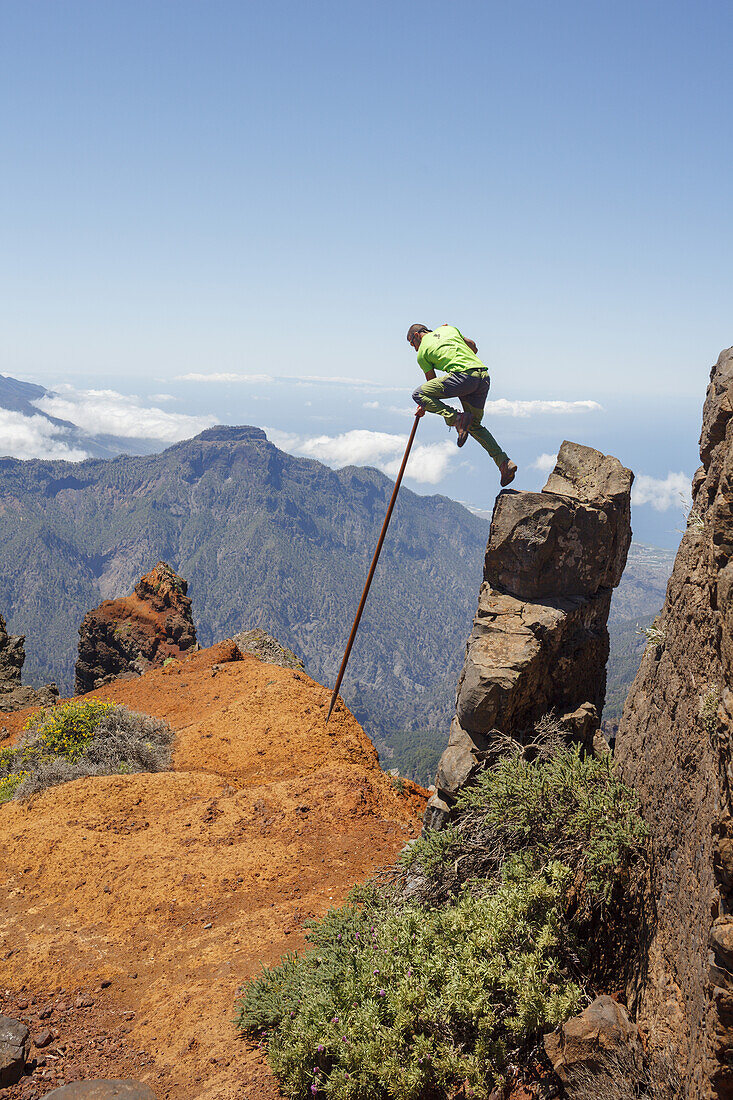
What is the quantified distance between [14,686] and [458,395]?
1962cm

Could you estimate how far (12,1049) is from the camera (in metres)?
6.12

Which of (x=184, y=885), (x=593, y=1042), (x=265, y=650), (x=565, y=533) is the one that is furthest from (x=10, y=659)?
(x=593, y=1042)

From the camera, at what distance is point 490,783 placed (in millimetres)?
6582

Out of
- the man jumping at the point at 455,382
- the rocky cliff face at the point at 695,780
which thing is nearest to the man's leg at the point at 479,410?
the man jumping at the point at 455,382

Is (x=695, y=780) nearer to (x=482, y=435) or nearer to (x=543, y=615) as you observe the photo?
(x=543, y=615)

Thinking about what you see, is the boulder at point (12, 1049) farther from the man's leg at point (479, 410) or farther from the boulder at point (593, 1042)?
the man's leg at point (479, 410)

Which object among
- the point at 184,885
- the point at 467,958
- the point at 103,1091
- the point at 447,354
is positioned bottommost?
the point at 184,885

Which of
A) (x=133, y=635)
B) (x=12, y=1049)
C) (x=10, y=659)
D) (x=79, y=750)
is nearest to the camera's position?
(x=12, y=1049)

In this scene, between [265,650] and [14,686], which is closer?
[14,686]

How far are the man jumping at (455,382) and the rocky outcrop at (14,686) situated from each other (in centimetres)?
1714

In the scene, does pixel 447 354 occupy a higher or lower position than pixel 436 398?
higher

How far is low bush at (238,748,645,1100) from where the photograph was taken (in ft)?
16.1

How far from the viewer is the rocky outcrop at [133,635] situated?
1053 inches

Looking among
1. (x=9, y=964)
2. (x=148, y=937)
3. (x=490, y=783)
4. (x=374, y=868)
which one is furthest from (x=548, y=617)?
(x=9, y=964)
